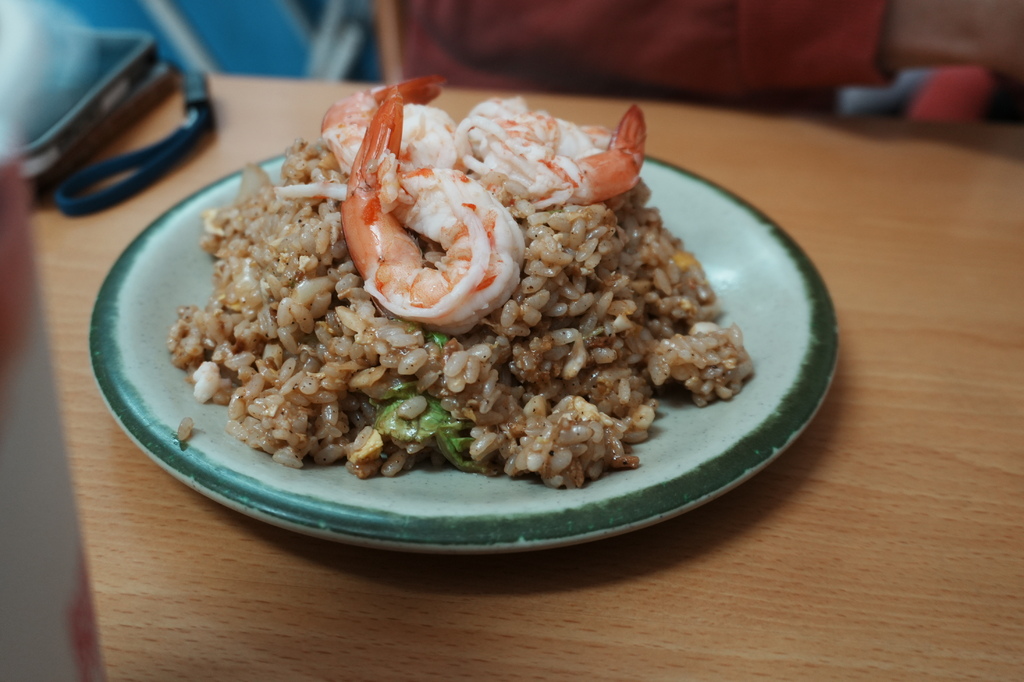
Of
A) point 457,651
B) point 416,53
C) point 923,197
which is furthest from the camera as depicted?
point 416,53

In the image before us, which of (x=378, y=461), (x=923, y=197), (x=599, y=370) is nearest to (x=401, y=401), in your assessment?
(x=378, y=461)

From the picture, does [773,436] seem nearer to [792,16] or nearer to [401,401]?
[401,401]

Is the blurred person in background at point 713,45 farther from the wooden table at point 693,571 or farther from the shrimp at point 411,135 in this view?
the shrimp at point 411,135

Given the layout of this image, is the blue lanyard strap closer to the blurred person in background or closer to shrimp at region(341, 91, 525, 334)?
the blurred person in background

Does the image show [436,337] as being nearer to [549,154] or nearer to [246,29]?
[549,154]

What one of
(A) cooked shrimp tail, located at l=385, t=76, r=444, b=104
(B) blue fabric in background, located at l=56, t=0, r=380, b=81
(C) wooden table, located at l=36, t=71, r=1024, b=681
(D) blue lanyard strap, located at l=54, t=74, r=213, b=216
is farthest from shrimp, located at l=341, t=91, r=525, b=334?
(B) blue fabric in background, located at l=56, t=0, r=380, b=81

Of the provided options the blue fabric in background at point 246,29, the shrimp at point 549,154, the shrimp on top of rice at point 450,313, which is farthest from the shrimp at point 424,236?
the blue fabric in background at point 246,29
